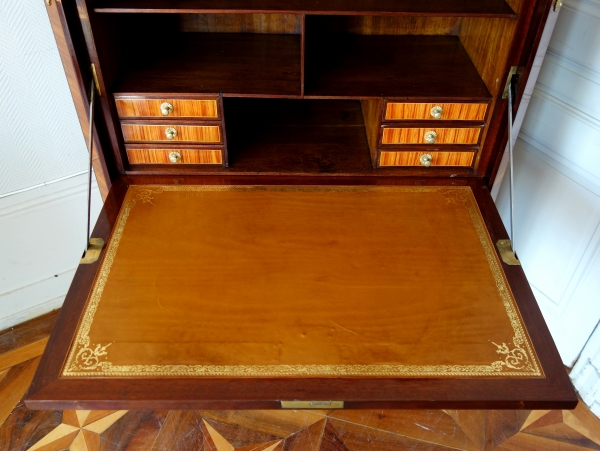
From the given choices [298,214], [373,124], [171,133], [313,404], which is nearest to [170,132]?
[171,133]

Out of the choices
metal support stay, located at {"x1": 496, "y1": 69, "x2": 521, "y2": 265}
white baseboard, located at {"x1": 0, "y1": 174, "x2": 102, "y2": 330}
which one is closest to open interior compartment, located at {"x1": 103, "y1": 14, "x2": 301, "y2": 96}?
metal support stay, located at {"x1": 496, "y1": 69, "x2": 521, "y2": 265}

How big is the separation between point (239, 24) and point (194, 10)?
339 millimetres

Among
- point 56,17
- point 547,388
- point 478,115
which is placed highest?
point 56,17

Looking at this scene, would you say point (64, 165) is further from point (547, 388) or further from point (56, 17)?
point (547, 388)

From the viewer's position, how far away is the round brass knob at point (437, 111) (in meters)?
1.18

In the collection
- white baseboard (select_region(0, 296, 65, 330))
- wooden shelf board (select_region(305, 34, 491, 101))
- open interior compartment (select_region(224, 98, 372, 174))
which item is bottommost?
white baseboard (select_region(0, 296, 65, 330))

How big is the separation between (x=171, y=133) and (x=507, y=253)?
75 cm

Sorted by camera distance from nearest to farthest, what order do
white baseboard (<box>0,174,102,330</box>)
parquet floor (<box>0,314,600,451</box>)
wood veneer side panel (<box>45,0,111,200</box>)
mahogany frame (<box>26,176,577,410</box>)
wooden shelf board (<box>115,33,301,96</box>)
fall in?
mahogany frame (<box>26,176,577,410</box>)
wood veneer side panel (<box>45,0,111,200</box>)
wooden shelf board (<box>115,33,301,96</box>)
parquet floor (<box>0,314,600,451</box>)
white baseboard (<box>0,174,102,330</box>)

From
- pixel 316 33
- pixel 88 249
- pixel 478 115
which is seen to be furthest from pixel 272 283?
pixel 316 33

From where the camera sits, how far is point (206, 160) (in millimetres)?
1259

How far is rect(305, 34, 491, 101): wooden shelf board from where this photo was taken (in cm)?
117

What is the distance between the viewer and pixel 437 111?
1.18m

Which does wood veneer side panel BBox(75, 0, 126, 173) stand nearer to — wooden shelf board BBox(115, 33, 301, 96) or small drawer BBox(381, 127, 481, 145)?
wooden shelf board BBox(115, 33, 301, 96)

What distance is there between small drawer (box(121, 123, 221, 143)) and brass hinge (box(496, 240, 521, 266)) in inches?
25.1
